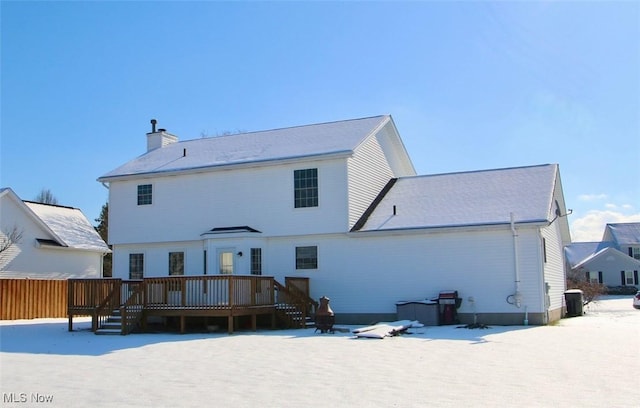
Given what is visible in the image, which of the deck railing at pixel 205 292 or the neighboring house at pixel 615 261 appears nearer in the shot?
the deck railing at pixel 205 292

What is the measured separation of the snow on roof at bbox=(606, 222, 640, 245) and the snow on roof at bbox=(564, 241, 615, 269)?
36.4 inches

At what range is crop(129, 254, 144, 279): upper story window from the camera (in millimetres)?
27406

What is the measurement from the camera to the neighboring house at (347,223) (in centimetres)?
2178

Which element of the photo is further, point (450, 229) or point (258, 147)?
point (258, 147)

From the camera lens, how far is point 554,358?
43.4 ft

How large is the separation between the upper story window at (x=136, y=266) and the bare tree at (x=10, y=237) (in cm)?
820

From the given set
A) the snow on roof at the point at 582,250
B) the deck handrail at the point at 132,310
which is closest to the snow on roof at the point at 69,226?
the deck handrail at the point at 132,310

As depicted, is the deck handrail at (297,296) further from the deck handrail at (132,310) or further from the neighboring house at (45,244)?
the neighboring house at (45,244)

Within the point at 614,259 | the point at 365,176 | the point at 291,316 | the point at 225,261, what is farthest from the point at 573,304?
the point at 614,259

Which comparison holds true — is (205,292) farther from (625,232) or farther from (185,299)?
(625,232)

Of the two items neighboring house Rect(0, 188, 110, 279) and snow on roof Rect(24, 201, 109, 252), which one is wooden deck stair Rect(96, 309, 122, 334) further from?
snow on roof Rect(24, 201, 109, 252)

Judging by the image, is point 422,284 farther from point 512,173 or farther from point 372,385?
point 372,385

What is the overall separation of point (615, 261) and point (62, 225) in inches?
1787

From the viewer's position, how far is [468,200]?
24.0 m
